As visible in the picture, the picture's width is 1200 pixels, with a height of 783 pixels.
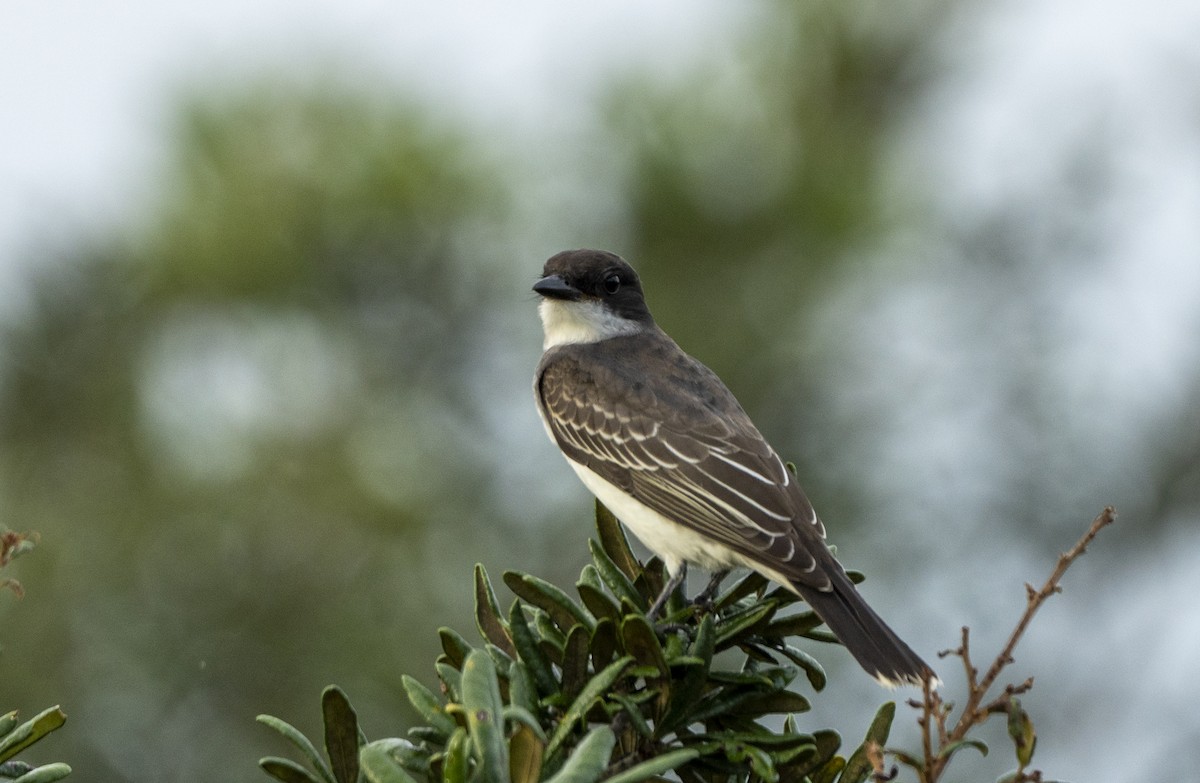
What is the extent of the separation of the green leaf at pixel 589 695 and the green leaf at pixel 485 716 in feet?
1.07

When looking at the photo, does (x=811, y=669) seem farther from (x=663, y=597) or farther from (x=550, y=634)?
(x=550, y=634)

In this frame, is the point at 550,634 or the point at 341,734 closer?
the point at 341,734

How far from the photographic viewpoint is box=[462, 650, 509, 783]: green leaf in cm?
218

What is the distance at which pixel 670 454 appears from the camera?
5637 mm

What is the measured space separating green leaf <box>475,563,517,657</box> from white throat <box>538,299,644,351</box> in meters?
3.51

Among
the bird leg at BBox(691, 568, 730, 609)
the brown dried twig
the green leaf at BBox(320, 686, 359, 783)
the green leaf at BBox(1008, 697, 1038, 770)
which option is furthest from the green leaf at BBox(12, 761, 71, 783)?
the bird leg at BBox(691, 568, 730, 609)

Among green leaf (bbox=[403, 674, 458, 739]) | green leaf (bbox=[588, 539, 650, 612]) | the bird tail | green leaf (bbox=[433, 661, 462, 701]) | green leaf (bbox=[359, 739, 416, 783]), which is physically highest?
the bird tail

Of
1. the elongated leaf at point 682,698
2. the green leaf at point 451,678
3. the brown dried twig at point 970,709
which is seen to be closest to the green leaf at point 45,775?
the green leaf at point 451,678

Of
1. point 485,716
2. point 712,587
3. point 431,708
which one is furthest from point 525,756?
point 712,587

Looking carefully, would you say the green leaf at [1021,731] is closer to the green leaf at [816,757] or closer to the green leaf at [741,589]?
the green leaf at [816,757]

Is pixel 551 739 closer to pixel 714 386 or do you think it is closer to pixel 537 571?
pixel 714 386

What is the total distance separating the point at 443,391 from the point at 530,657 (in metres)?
10.0

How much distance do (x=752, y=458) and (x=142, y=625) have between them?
751cm

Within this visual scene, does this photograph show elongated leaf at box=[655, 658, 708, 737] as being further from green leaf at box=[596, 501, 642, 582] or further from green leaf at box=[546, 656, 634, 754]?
green leaf at box=[596, 501, 642, 582]
